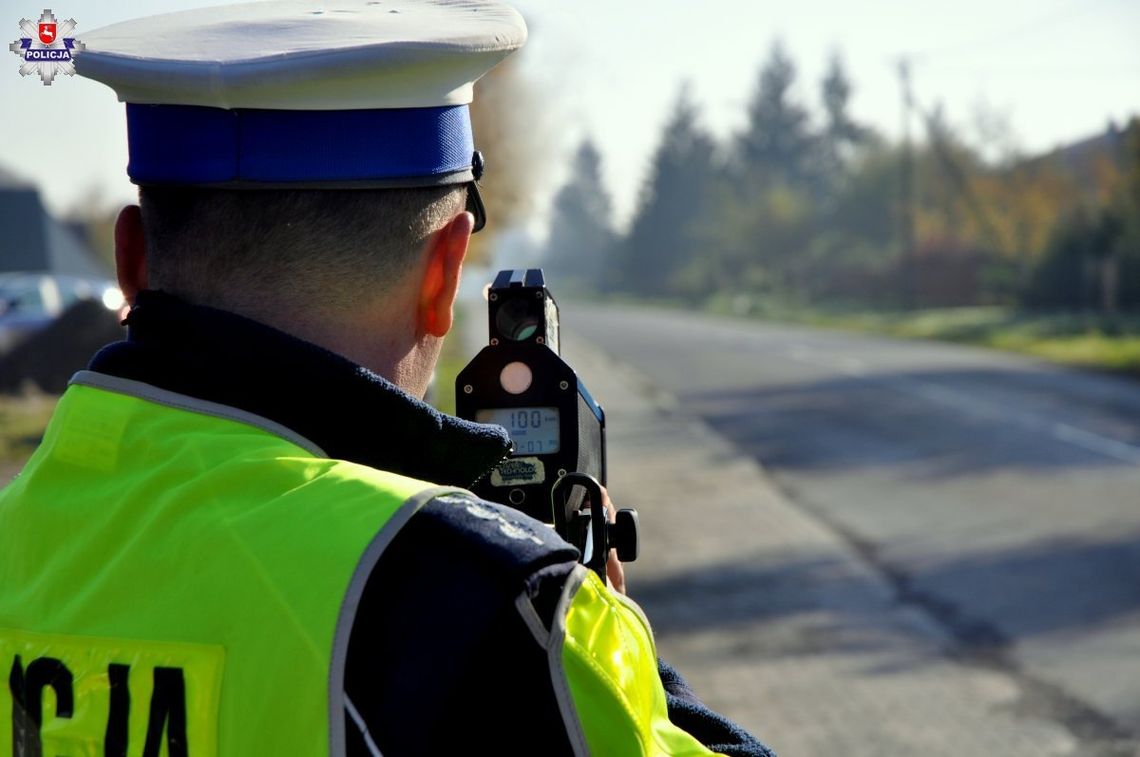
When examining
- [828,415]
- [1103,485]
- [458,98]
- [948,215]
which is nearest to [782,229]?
[948,215]

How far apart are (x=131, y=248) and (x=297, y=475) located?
0.44m

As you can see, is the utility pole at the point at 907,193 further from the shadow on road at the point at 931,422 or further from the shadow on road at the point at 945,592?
the shadow on road at the point at 945,592

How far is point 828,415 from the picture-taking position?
16609 mm

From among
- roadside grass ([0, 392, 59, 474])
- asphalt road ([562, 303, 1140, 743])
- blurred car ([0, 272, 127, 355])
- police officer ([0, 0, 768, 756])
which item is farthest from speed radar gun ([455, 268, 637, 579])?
blurred car ([0, 272, 127, 355])

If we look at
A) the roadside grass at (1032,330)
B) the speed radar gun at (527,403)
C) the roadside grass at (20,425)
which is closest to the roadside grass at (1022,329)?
the roadside grass at (1032,330)

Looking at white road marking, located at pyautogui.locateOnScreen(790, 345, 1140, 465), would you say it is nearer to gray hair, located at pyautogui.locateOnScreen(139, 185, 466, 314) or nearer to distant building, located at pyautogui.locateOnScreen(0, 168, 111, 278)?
gray hair, located at pyautogui.locateOnScreen(139, 185, 466, 314)

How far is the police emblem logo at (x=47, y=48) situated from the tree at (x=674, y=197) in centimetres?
8933

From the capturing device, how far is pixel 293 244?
135 cm

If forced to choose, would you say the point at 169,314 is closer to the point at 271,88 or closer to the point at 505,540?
the point at 271,88

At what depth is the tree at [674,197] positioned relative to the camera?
92.4m

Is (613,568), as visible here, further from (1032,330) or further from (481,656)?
(1032,330)

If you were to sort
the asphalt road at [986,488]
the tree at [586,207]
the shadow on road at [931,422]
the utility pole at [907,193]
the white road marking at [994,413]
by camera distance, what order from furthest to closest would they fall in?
the tree at [586,207]
the utility pole at [907,193]
the white road marking at [994,413]
the shadow on road at [931,422]
the asphalt road at [986,488]

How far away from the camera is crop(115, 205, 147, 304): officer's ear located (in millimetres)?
1482

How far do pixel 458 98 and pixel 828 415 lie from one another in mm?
15503
